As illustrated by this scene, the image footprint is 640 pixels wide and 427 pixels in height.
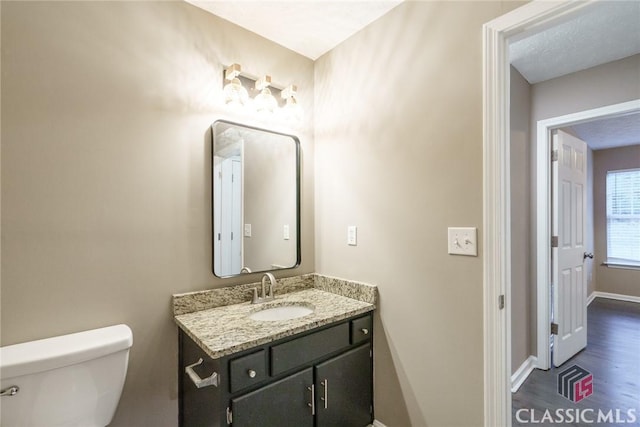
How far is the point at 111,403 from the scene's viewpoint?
1168 mm

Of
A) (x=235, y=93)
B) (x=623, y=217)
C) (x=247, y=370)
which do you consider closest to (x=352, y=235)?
(x=247, y=370)

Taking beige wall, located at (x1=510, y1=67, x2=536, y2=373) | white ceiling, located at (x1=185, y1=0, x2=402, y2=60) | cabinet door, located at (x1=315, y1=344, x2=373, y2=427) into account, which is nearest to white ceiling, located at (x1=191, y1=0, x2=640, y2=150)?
white ceiling, located at (x1=185, y1=0, x2=402, y2=60)

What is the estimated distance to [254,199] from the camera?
183 centimetres

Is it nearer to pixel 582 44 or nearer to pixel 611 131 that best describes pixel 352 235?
pixel 582 44

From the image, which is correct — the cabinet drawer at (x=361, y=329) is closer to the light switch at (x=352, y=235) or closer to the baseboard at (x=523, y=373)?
the light switch at (x=352, y=235)

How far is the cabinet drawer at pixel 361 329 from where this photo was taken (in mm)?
1589

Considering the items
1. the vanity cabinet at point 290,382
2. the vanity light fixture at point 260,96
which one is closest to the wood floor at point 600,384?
the vanity cabinet at point 290,382

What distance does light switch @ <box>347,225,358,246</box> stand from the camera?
1842 mm

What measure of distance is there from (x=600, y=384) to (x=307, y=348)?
247 centimetres

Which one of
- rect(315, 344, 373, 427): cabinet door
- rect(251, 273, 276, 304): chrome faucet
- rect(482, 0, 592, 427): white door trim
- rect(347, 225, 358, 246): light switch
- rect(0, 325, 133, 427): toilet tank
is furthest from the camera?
rect(347, 225, 358, 246): light switch

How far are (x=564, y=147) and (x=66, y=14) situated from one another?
3.48 m

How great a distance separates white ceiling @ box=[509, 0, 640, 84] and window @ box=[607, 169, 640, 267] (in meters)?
3.53

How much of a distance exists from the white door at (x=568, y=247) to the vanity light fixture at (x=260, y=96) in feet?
7.45

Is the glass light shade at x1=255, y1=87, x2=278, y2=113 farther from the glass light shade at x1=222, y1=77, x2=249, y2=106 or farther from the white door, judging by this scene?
the white door
